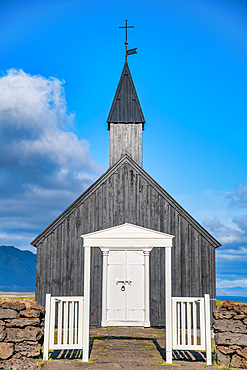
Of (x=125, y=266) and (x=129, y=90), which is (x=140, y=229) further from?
(x=129, y=90)

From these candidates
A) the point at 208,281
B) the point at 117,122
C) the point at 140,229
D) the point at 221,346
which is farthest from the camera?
the point at 117,122

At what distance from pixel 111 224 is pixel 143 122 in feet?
17.4

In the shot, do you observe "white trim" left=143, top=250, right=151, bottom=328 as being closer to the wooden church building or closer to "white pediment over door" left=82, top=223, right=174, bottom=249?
the wooden church building

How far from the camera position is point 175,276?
50.4 feet

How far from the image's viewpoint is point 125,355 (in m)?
10.8

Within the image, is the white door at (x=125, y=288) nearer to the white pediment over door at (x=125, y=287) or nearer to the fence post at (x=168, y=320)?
the white pediment over door at (x=125, y=287)

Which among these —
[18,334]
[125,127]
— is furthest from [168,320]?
[125,127]

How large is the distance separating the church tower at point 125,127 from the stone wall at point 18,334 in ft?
30.4

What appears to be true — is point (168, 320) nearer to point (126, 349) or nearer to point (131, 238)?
point (126, 349)

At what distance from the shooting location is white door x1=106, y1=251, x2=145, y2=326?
15422 millimetres

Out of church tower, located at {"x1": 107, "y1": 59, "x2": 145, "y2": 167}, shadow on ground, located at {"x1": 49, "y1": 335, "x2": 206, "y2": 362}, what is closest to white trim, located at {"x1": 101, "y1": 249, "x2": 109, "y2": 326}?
shadow on ground, located at {"x1": 49, "y1": 335, "x2": 206, "y2": 362}

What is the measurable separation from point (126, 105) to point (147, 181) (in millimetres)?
4590

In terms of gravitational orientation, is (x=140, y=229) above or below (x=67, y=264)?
above

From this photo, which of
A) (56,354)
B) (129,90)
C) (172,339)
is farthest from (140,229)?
(129,90)
